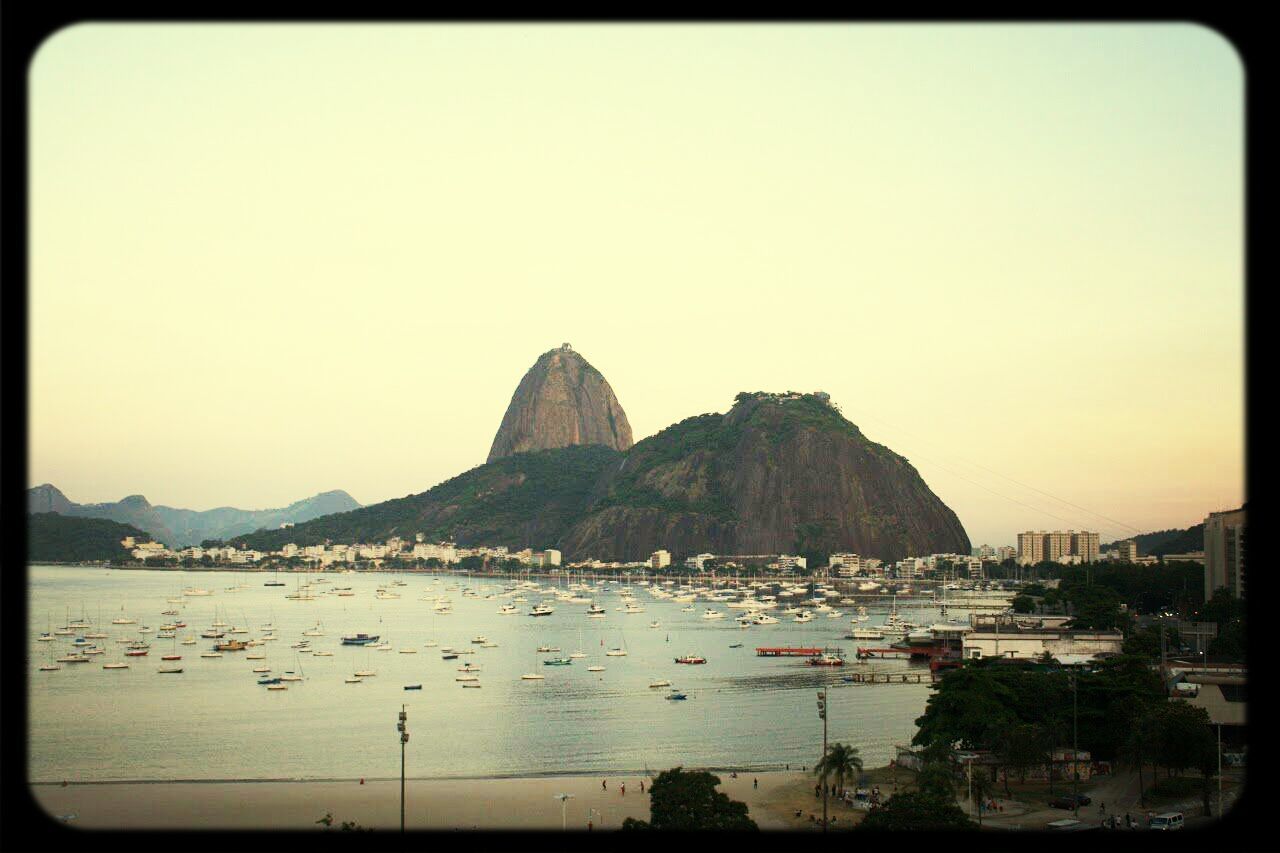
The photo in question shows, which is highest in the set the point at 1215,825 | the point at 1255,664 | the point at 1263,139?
the point at 1263,139

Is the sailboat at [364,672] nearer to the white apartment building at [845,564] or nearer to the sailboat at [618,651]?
the sailboat at [618,651]

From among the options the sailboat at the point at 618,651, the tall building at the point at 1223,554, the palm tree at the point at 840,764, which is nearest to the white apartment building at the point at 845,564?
the tall building at the point at 1223,554

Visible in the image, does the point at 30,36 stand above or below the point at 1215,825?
above

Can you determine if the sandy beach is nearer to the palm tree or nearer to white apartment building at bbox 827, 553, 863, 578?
the palm tree

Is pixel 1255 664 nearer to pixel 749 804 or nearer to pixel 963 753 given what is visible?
pixel 749 804

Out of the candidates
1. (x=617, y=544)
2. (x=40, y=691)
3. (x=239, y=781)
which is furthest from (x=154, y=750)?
(x=617, y=544)

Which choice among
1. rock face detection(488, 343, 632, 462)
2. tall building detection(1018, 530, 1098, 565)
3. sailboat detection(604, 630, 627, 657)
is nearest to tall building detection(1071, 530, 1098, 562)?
tall building detection(1018, 530, 1098, 565)
